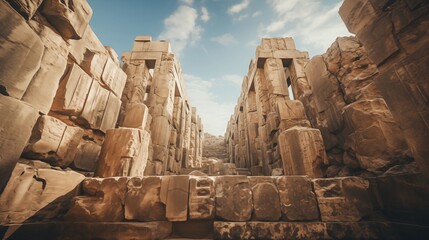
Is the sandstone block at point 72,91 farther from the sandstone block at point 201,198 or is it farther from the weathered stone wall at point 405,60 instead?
the weathered stone wall at point 405,60

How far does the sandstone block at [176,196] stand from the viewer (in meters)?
2.06

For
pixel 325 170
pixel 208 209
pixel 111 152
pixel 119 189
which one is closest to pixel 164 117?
pixel 111 152

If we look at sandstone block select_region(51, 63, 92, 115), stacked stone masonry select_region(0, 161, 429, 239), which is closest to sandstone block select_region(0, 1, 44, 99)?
sandstone block select_region(51, 63, 92, 115)

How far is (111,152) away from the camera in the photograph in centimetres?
264

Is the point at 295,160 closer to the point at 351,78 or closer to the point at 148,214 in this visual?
the point at 351,78

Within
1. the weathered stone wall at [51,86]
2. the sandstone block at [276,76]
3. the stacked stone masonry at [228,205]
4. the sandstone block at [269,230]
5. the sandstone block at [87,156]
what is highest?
Answer: the sandstone block at [276,76]

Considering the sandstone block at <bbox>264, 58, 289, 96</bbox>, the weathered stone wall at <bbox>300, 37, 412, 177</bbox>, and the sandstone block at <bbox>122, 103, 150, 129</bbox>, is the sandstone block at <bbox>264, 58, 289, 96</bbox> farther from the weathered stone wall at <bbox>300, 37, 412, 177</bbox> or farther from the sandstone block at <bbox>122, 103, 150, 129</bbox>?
the sandstone block at <bbox>122, 103, 150, 129</bbox>

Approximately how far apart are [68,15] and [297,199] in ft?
11.9

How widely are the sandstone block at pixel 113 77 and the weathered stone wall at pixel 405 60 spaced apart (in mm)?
3855

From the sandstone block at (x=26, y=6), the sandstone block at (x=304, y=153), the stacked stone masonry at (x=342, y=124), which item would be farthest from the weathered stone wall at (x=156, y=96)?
the stacked stone masonry at (x=342, y=124)

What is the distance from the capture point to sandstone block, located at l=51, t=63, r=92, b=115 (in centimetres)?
229

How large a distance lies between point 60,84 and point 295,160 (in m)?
3.77

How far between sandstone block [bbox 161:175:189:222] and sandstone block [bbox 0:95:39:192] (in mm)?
1447

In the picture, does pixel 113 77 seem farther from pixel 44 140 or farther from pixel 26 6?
pixel 44 140
